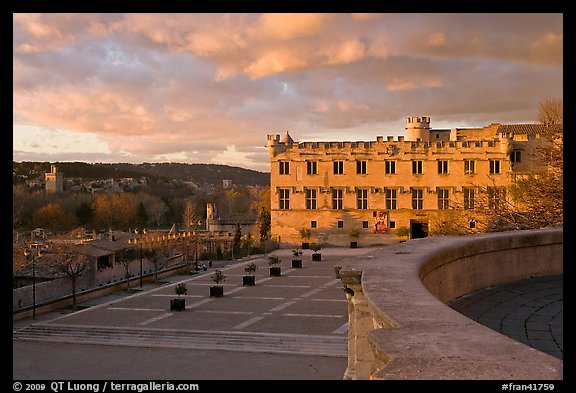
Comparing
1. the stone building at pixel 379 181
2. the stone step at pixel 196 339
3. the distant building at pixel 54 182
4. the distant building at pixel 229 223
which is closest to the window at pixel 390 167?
the stone building at pixel 379 181

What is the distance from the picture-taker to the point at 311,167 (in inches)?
1982

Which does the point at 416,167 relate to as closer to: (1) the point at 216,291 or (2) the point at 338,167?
(2) the point at 338,167

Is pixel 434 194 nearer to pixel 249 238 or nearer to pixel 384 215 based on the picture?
pixel 384 215

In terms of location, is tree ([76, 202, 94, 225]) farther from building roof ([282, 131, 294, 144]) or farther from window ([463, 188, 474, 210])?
window ([463, 188, 474, 210])

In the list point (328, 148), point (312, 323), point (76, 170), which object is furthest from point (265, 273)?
point (76, 170)

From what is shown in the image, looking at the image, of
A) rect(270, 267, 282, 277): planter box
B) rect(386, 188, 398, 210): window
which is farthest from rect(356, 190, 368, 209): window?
rect(270, 267, 282, 277): planter box

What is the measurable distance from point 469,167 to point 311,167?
14.0 metres

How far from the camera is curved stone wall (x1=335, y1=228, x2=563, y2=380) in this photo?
3.08 m

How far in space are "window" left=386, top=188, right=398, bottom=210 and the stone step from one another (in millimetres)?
31046

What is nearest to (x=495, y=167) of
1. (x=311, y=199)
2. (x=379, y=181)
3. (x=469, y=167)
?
(x=469, y=167)

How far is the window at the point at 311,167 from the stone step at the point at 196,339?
30.8 metres

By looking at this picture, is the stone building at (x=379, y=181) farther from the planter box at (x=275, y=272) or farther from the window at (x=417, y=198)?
the planter box at (x=275, y=272)

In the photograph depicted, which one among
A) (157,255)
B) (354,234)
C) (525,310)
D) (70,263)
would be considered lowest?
(157,255)

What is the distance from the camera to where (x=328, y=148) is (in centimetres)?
5019
